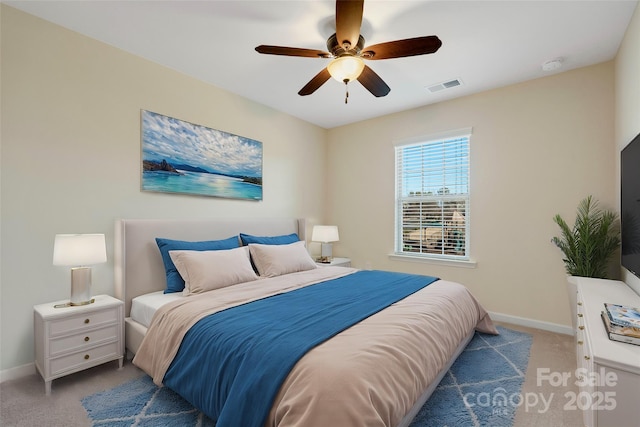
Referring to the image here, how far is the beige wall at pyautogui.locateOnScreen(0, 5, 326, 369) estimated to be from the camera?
2.19m

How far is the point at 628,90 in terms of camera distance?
2354mm

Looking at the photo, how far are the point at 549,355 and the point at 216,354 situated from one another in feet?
9.14

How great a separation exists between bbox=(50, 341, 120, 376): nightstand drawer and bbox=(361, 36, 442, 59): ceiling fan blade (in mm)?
2939

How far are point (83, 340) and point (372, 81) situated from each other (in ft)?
9.83

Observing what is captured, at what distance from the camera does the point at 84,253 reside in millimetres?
2158

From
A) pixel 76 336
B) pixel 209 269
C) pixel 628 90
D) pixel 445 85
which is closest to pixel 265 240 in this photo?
pixel 209 269

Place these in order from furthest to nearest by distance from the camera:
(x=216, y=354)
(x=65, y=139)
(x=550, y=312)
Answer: (x=550, y=312)
(x=65, y=139)
(x=216, y=354)

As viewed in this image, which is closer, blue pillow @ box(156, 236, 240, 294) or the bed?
the bed

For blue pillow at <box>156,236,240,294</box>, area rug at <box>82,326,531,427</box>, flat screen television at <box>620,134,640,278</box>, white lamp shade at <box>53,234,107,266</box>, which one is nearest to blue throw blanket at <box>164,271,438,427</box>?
area rug at <box>82,326,531,427</box>

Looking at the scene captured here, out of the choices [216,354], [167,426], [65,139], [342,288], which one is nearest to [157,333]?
[167,426]

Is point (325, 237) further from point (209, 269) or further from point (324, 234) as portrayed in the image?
point (209, 269)

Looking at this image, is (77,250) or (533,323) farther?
(533,323)

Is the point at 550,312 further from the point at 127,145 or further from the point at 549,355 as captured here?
the point at 127,145

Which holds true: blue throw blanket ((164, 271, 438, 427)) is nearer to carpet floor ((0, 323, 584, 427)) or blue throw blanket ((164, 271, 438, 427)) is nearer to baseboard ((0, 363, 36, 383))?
carpet floor ((0, 323, 584, 427))
